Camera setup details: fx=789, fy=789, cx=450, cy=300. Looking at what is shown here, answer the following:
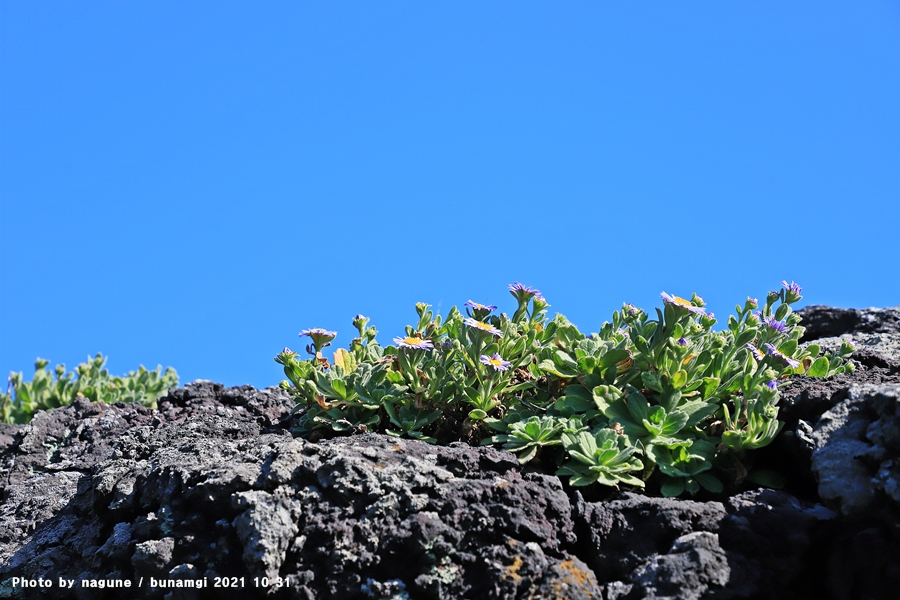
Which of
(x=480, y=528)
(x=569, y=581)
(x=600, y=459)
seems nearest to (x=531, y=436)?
(x=600, y=459)

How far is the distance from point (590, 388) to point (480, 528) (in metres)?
1.42

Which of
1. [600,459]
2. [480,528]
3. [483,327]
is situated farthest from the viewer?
[483,327]

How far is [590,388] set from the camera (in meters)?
4.88

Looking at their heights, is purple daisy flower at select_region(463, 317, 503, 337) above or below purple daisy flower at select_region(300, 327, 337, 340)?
below

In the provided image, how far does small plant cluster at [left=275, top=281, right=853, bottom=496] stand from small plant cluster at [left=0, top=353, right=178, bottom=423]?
4480 mm

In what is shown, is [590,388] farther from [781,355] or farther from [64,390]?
[64,390]

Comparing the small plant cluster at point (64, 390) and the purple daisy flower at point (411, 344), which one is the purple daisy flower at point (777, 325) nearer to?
the purple daisy flower at point (411, 344)

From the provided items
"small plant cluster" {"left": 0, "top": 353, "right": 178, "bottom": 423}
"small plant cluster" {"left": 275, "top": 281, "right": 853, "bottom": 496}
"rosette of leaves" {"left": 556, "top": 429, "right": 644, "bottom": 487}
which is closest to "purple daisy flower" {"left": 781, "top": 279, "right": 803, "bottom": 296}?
"small plant cluster" {"left": 275, "top": 281, "right": 853, "bottom": 496}

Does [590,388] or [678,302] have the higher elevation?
[678,302]

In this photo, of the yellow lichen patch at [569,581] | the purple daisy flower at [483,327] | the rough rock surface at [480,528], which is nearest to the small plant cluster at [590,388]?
the purple daisy flower at [483,327]

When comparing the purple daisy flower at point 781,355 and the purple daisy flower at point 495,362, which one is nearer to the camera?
the purple daisy flower at point 781,355

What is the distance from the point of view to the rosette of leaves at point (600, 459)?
4.11m

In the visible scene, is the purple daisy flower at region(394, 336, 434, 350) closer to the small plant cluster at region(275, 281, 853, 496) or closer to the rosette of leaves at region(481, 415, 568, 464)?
the small plant cluster at region(275, 281, 853, 496)

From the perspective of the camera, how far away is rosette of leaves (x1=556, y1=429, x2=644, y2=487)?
4.11 meters
